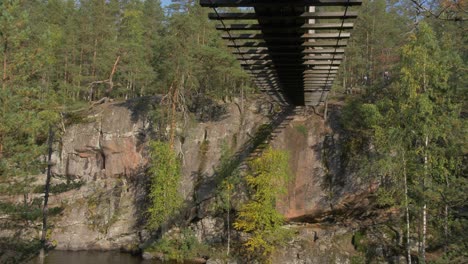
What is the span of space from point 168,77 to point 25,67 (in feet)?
31.0

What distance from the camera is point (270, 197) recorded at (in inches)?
590

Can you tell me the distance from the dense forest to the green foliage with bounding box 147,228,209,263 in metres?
0.90

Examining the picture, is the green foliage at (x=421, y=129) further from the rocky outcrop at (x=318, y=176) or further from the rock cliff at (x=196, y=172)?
the rock cliff at (x=196, y=172)

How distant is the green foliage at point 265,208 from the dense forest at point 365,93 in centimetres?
21

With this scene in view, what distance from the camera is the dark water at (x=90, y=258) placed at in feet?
52.8

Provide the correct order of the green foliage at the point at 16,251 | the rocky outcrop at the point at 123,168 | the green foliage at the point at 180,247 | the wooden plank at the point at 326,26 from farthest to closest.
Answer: the rocky outcrop at the point at 123,168
the green foliage at the point at 180,247
the green foliage at the point at 16,251
the wooden plank at the point at 326,26

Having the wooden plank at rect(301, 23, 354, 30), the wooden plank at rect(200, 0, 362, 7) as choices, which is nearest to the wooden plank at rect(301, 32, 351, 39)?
the wooden plank at rect(301, 23, 354, 30)

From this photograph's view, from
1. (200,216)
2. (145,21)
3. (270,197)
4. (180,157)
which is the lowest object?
(200,216)

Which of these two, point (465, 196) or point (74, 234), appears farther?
point (74, 234)

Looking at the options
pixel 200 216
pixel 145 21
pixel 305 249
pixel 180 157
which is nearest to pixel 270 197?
pixel 305 249

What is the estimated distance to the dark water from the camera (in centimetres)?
1609

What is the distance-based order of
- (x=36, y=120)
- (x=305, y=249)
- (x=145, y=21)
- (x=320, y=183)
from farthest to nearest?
(x=145, y=21) → (x=320, y=183) → (x=305, y=249) → (x=36, y=120)

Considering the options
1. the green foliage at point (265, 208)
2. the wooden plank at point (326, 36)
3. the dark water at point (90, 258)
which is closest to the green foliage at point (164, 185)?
the dark water at point (90, 258)

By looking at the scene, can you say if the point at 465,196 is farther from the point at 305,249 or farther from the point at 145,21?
the point at 145,21
